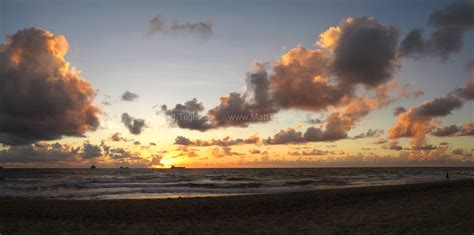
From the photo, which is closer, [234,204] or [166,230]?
[166,230]

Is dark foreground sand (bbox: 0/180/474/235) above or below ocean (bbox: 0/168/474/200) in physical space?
above

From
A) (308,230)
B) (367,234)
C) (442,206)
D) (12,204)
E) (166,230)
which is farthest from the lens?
A: (12,204)

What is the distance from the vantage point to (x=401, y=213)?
50.0 feet

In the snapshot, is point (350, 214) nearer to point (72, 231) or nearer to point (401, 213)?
point (401, 213)

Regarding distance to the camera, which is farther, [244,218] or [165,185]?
[165,185]

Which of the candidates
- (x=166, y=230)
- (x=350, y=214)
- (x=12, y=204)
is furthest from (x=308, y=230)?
(x=12, y=204)

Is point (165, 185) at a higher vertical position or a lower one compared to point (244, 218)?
lower

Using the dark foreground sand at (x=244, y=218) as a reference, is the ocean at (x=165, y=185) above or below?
below

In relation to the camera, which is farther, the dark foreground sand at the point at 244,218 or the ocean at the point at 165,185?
the ocean at the point at 165,185

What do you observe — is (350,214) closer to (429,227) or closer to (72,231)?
(429,227)

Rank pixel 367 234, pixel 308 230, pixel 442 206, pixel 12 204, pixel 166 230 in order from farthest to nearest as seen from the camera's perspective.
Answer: pixel 12 204 → pixel 442 206 → pixel 166 230 → pixel 308 230 → pixel 367 234

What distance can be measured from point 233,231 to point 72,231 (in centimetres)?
726

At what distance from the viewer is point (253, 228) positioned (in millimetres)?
14570

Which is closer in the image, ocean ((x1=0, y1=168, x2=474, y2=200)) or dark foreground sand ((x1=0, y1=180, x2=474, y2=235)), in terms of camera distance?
dark foreground sand ((x1=0, y1=180, x2=474, y2=235))
